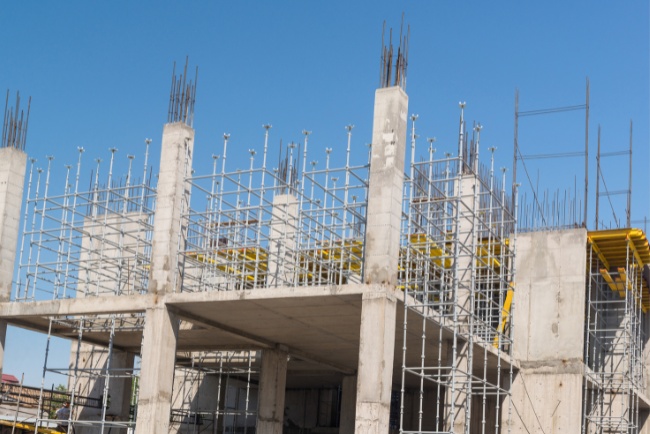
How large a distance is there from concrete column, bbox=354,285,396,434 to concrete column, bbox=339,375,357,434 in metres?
11.4

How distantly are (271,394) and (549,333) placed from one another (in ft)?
23.8

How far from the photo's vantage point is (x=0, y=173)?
22953 mm

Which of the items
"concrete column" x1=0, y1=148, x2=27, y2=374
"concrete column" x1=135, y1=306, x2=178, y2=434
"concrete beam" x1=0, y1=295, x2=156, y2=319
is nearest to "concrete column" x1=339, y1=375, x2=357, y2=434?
"concrete column" x1=135, y1=306, x2=178, y2=434

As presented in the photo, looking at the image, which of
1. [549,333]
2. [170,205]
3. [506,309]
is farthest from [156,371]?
[549,333]

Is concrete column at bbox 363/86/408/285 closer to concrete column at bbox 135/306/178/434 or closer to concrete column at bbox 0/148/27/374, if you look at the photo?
concrete column at bbox 135/306/178/434

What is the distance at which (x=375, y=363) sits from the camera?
1714cm

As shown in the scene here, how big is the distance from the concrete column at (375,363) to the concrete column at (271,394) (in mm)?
7283

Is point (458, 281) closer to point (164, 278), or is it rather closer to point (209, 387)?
point (164, 278)

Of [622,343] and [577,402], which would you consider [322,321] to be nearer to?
[577,402]

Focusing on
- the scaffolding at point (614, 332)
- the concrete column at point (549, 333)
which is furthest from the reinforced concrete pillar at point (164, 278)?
the scaffolding at point (614, 332)

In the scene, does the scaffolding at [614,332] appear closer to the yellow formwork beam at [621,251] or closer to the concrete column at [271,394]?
the yellow formwork beam at [621,251]

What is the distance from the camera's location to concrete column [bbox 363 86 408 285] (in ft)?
58.1

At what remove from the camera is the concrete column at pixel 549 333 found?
2347cm

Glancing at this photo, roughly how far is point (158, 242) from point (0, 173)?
5202 mm
